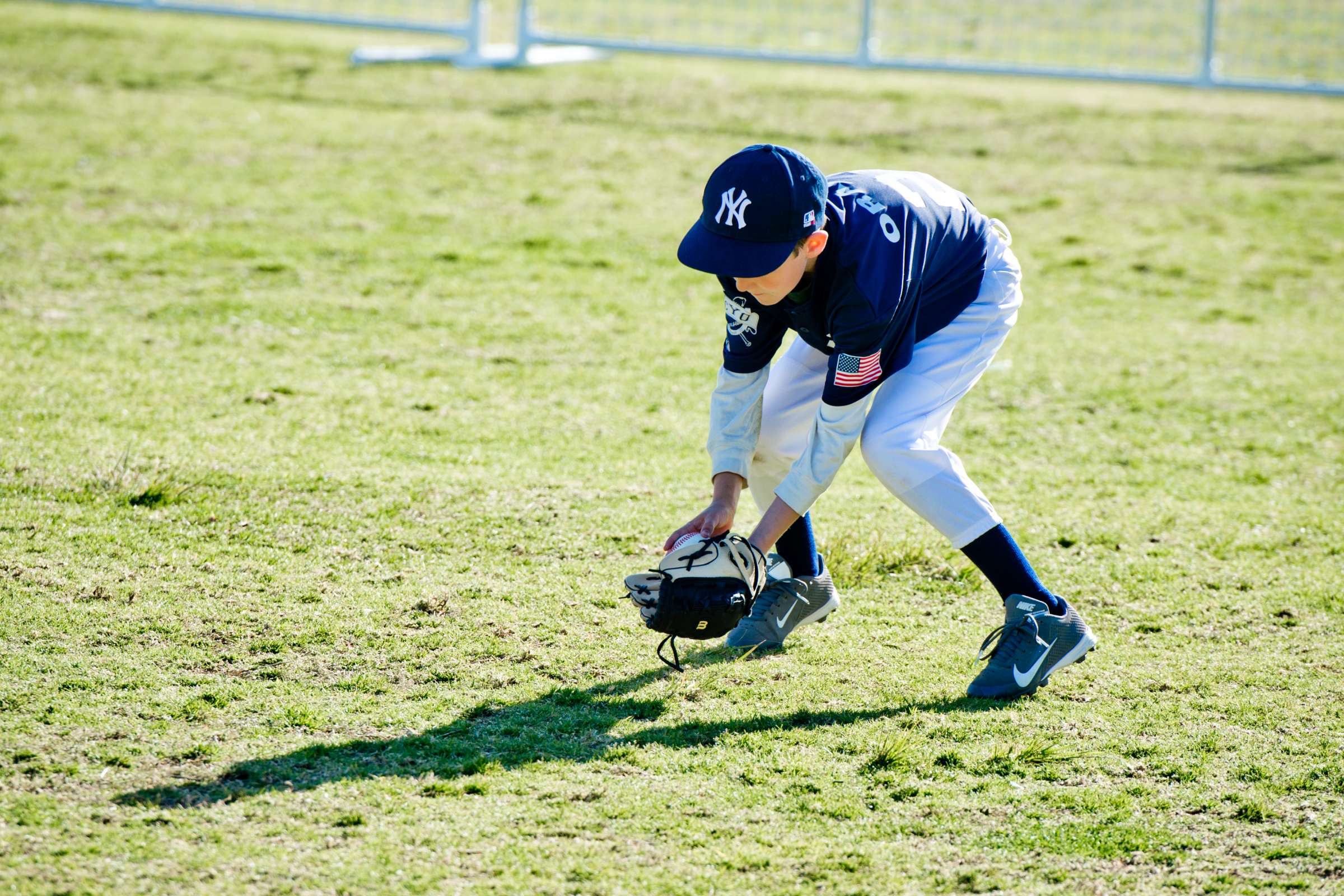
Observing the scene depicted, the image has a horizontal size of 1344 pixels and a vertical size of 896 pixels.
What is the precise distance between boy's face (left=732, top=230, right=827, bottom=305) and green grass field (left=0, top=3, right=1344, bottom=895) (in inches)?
45.9

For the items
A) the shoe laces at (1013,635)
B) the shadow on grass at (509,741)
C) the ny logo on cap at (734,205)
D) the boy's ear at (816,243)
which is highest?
the ny logo on cap at (734,205)

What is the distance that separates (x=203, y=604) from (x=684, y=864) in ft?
6.16

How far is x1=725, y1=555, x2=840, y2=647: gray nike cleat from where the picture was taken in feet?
13.4

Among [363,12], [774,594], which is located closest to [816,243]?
[774,594]

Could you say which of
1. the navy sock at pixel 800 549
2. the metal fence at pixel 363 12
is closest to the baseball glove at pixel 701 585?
the navy sock at pixel 800 549

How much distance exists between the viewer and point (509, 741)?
3492 millimetres

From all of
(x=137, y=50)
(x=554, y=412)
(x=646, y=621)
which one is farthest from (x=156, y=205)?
(x=646, y=621)

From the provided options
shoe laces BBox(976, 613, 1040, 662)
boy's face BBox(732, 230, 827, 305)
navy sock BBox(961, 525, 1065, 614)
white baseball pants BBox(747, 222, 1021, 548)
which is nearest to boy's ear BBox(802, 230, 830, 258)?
boy's face BBox(732, 230, 827, 305)

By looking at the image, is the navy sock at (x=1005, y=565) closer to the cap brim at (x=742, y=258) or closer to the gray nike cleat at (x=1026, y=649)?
the gray nike cleat at (x=1026, y=649)

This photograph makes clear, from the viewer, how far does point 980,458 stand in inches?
227

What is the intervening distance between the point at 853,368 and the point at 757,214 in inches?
19.8

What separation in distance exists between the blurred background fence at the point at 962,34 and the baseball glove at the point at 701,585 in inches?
371

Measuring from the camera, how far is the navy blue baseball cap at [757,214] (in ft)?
10.6

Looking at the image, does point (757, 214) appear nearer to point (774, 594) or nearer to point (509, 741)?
point (774, 594)
